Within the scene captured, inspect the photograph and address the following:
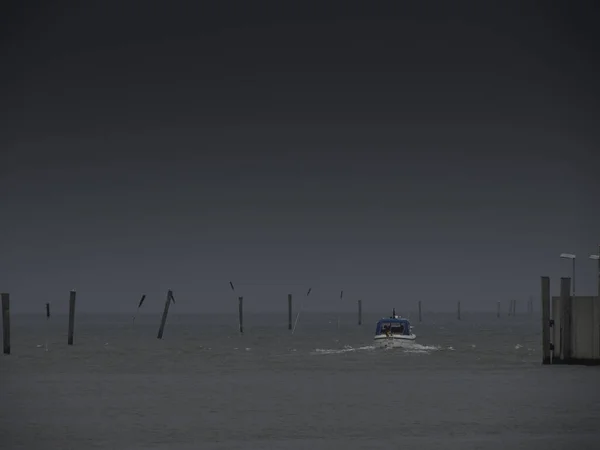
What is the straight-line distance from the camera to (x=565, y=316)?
142 ft

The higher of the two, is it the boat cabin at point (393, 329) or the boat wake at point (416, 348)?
the boat cabin at point (393, 329)

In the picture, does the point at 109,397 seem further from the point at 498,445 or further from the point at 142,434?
the point at 498,445

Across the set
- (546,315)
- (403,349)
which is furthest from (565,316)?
(403,349)

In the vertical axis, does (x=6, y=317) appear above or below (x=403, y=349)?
above

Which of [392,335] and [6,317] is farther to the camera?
[392,335]

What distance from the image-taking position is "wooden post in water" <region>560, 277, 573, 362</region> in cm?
4316

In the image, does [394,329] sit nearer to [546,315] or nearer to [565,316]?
[546,315]

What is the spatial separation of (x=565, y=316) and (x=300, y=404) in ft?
45.2

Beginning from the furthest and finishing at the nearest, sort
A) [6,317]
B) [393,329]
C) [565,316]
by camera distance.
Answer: [393,329] < [6,317] < [565,316]

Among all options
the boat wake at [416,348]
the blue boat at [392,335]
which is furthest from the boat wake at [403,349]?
the blue boat at [392,335]

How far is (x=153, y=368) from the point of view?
56.2 meters

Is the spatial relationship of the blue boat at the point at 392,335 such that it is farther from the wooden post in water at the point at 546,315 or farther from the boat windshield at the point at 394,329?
the wooden post in water at the point at 546,315

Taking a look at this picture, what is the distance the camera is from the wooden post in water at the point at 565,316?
4316 centimetres

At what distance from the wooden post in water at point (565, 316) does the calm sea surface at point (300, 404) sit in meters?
0.96
